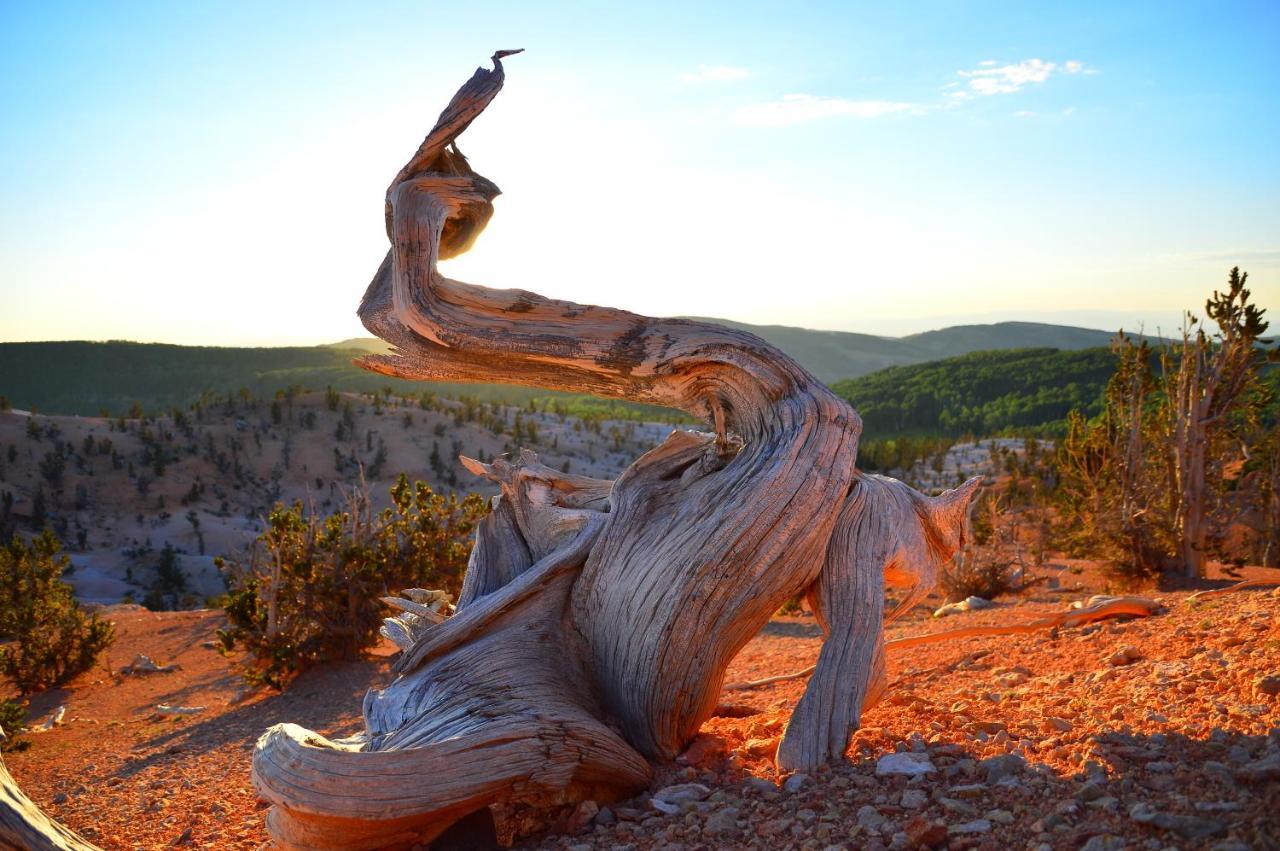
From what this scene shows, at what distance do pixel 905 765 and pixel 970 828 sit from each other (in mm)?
686

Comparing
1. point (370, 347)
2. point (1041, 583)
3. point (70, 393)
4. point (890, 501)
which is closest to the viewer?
point (890, 501)

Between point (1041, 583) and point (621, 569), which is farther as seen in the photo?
point (1041, 583)

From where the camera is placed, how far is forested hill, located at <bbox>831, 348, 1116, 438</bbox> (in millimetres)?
45344

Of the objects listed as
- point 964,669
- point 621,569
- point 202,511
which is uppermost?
point 621,569

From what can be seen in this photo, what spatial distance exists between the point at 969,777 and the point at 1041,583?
9.85 m

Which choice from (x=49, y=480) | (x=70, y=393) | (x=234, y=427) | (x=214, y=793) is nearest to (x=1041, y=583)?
(x=214, y=793)

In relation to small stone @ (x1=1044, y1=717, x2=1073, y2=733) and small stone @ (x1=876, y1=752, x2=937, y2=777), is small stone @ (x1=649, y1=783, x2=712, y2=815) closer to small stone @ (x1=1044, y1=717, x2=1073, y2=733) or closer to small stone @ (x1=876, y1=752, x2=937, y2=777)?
small stone @ (x1=876, y1=752, x2=937, y2=777)

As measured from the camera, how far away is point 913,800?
3207 millimetres

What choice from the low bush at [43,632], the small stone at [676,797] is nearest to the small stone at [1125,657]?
the small stone at [676,797]

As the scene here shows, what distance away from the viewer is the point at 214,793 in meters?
5.31

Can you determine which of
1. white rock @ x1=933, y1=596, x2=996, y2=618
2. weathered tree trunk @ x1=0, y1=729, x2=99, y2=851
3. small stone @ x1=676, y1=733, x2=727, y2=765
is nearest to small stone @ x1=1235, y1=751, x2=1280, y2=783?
small stone @ x1=676, y1=733, x2=727, y2=765

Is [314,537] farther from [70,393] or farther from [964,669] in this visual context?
[70,393]

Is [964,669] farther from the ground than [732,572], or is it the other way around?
[732,572]

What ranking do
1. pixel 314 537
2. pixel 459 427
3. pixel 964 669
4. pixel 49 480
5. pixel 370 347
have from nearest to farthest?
pixel 964 669 < pixel 314 537 < pixel 49 480 < pixel 459 427 < pixel 370 347
